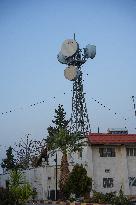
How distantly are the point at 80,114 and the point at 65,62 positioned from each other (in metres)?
7.99

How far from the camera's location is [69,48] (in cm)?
5291

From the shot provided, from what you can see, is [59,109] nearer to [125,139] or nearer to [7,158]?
[125,139]

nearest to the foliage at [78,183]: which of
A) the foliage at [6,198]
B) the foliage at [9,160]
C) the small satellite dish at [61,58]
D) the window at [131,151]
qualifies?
the window at [131,151]

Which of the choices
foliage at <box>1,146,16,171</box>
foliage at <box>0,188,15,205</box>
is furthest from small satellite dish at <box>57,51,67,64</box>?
foliage at <box>1,146,16,171</box>

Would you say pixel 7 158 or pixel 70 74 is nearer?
pixel 70 74

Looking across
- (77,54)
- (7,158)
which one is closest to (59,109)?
(77,54)

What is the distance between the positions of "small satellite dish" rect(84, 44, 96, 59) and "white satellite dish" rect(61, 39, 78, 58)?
2.54 meters

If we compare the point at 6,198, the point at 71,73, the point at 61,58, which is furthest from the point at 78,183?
the point at 61,58

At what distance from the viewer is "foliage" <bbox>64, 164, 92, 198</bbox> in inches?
1519

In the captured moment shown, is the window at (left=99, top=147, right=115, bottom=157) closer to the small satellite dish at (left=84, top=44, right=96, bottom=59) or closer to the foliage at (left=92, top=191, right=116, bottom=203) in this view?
the foliage at (left=92, top=191, right=116, bottom=203)

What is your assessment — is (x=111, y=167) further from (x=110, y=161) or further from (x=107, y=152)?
(x=107, y=152)

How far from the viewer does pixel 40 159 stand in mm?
61469

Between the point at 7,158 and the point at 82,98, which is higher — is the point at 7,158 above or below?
below

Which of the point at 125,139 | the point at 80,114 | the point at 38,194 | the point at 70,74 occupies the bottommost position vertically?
the point at 38,194
